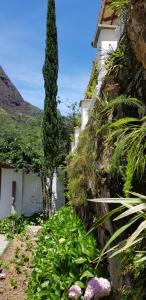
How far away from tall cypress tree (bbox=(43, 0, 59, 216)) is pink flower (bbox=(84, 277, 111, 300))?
9480mm

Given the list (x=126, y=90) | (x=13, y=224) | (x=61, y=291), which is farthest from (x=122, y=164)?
(x=13, y=224)

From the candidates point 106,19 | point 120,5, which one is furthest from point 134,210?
point 106,19

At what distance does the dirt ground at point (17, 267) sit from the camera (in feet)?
21.5

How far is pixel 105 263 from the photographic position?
399cm

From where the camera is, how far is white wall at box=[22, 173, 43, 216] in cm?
1371

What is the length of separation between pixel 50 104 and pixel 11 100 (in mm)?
62681

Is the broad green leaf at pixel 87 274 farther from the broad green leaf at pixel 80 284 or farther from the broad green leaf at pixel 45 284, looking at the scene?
the broad green leaf at pixel 45 284

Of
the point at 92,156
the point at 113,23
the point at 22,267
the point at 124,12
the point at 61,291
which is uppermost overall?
the point at 113,23

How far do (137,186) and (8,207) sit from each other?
1099 cm

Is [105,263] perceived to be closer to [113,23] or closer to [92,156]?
[92,156]

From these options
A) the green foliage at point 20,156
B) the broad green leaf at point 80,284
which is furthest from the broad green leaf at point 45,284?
the green foliage at point 20,156

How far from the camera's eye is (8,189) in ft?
44.8

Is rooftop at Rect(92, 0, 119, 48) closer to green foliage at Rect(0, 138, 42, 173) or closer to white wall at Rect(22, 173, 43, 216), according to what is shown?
green foliage at Rect(0, 138, 42, 173)

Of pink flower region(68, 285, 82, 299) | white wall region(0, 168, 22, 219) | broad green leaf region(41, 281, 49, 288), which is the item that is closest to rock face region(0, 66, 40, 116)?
white wall region(0, 168, 22, 219)
